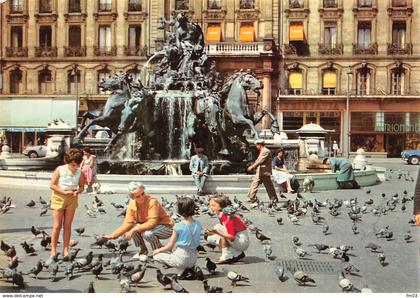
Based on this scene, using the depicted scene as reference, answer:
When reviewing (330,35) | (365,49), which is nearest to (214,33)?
(330,35)

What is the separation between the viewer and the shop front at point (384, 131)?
4072 cm

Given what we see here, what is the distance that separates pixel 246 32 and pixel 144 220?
45.2 meters

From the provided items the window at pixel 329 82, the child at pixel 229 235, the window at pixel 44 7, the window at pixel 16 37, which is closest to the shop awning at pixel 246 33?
the window at pixel 329 82

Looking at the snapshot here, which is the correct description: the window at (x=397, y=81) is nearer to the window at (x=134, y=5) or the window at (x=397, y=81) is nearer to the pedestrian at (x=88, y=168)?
the window at (x=134, y=5)

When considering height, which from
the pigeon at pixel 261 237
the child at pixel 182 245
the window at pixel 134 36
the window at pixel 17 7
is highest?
the window at pixel 17 7

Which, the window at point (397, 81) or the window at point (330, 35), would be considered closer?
the window at point (397, 81)

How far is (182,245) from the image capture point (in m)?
7.92

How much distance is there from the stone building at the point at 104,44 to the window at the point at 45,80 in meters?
0.08

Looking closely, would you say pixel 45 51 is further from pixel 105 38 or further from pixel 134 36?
pixel 134 36

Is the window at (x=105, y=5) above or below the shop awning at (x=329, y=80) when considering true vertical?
above

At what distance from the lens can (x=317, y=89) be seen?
51594mm

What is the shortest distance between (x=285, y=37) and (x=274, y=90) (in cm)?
421

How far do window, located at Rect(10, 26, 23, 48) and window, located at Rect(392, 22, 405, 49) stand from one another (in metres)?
24.5

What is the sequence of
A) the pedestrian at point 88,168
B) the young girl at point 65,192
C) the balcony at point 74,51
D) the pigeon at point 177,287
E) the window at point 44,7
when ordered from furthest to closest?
the balcony at point 74,51 → the window at point 44,7 → the pedestrian at point 88,168 → the young girl at point 65,192 → the pigeon at point 177,287
